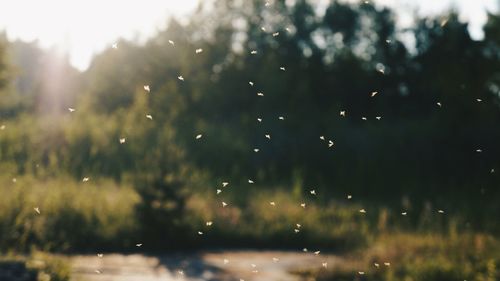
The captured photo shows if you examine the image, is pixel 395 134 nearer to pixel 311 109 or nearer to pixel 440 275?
pixel 311 109

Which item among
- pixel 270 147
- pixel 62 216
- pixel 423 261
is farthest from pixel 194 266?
pixel 270 147

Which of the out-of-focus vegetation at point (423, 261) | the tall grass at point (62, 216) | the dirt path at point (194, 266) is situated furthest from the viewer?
the tall grass at point (62, 216)

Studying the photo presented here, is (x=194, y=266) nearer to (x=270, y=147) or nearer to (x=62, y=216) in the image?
(x=62, y=216)

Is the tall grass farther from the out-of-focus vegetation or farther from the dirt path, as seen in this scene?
the out-of-focus vegetation

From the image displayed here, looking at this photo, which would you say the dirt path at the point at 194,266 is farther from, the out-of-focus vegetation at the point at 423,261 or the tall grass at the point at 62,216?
the tall grass at the point at 62,216

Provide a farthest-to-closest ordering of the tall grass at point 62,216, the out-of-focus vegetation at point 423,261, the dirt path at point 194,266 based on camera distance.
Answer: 1. the tall grass at point 62,216
2. the out-of-focus vegetation at point 423,261
3. the dirt path at point 194,266
